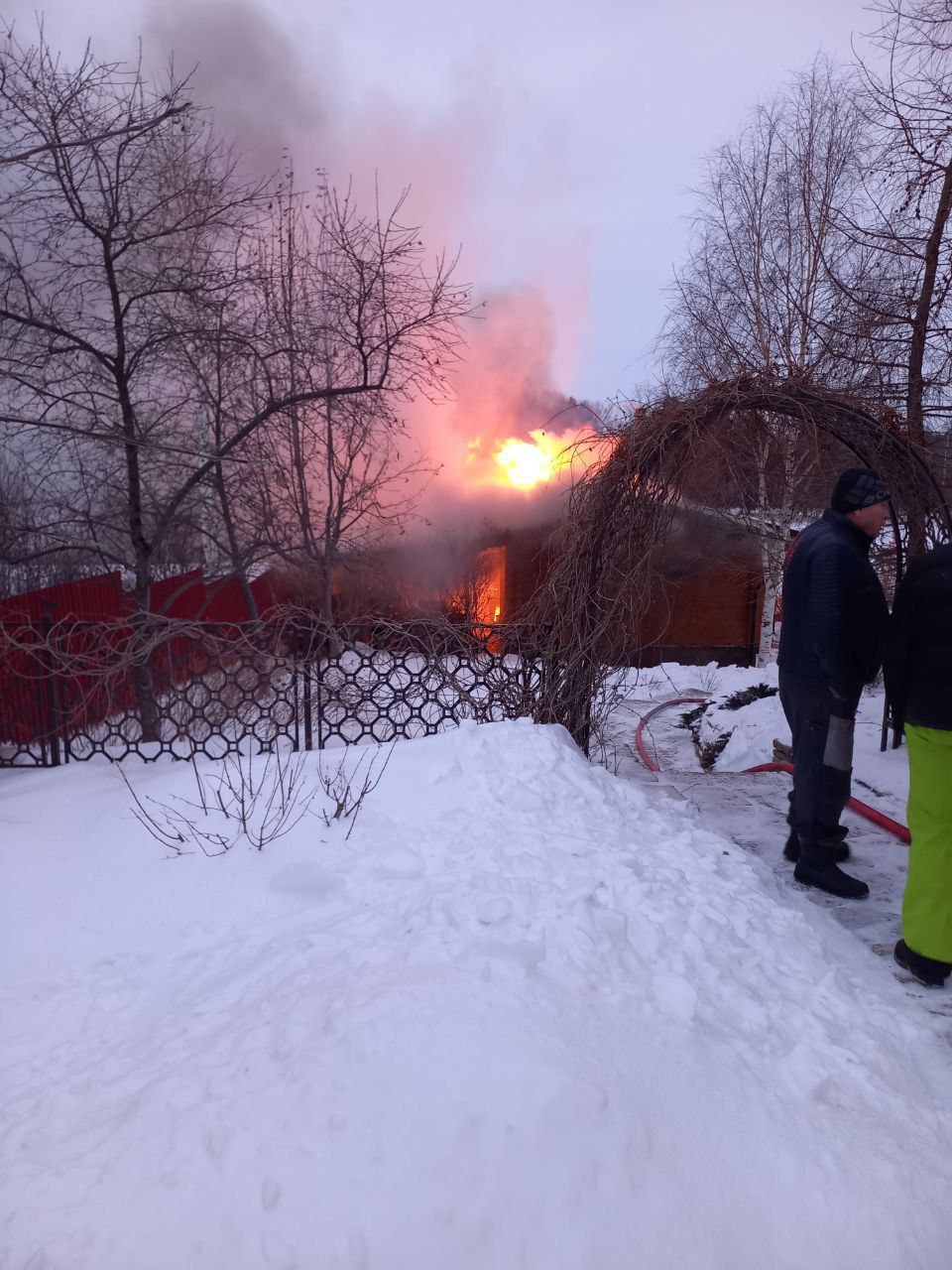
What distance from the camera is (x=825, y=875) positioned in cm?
393

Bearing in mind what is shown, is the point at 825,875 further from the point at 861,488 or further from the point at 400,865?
the point at 400,865

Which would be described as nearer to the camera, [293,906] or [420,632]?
[293,906]

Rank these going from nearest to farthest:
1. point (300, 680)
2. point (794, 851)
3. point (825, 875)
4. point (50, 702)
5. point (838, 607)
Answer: point (838, 607) < point (825, 875) < point (794, 851) < point (300, 680) < point (50, 702)

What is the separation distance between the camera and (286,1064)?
226 centimetres

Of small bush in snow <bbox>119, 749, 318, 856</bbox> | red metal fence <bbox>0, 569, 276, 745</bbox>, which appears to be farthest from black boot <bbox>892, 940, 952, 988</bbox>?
red metal fence <bbox>0, 569, 276, 745</bbox>

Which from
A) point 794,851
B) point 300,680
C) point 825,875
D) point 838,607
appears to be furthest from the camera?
point 300,680

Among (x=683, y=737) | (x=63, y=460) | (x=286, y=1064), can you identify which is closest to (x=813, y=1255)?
(x=286, y=1064)

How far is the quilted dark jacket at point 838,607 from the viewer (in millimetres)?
3656

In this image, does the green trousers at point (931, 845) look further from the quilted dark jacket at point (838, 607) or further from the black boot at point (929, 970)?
the quilted dark jacket at point (838, 607)

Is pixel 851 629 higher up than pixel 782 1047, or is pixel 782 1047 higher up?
pixel 851 629

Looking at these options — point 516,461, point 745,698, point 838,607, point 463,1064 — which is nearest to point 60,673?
point 463,1064

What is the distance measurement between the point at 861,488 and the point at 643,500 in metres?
1.56

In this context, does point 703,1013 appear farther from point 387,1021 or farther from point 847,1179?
point 387,1021

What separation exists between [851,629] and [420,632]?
3.18 meters
